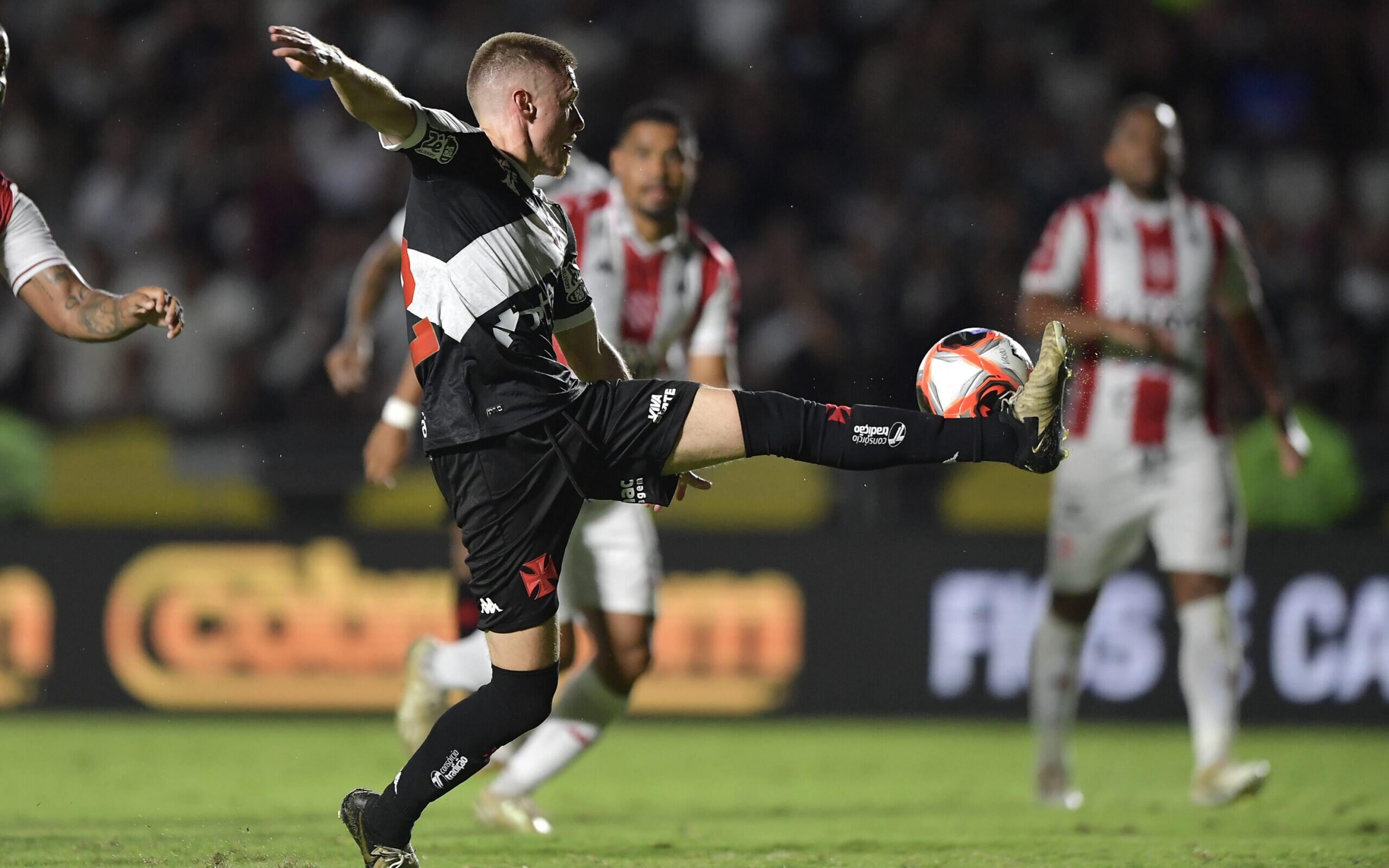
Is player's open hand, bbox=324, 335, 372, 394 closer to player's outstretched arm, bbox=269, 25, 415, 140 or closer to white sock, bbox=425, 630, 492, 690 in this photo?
white sock, bbox=425, 630, 492, 690

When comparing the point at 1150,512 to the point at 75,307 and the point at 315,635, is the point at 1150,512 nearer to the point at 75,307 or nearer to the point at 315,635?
the point at 75,307

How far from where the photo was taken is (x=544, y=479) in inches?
176

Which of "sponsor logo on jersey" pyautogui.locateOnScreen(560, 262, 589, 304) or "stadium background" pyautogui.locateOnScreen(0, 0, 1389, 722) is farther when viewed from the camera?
"stadium background" pyautogui.locateOnScreen(0, 0, 1389, 722)

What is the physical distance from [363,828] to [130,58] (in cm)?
952

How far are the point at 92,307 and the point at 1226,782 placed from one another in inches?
176

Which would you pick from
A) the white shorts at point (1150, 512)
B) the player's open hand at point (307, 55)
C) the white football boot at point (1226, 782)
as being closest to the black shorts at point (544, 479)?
the player's open hand at point (307, 55)

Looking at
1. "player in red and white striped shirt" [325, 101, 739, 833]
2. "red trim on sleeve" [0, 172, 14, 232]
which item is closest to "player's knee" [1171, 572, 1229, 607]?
"player in red and white striped shirt" [325, 101, 739, 833]

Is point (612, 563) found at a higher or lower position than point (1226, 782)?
higher

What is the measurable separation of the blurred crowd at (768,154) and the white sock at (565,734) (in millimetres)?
4204

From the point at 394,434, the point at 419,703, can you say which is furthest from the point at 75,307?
the point at 419,703

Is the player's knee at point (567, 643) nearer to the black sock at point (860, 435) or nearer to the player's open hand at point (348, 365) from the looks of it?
the player's open hand at point (348, 365)

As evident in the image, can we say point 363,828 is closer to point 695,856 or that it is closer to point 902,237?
point 695,856

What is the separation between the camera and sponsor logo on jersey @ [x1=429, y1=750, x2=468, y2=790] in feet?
14.7

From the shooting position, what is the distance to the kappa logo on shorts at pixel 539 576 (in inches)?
177
